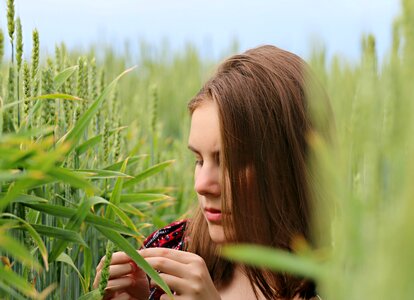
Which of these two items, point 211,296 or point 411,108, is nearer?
point 411,108

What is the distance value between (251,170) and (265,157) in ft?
0.15

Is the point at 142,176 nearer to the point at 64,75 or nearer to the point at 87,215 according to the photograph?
the point at 64,75

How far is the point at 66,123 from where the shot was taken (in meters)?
1.77

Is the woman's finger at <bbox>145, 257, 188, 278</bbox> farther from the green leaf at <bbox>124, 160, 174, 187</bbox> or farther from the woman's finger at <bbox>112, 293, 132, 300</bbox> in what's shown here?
the green leaf at <bbox>124, 160, 174, 187</bbox>

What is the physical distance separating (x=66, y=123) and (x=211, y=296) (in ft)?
1.56

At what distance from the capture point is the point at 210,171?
5.99 ft

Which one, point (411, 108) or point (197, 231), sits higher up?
point (411, 108)

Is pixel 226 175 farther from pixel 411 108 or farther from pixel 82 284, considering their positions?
pixel 411 108

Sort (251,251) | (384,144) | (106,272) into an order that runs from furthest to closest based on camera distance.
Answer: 1. (106,272)
2. (384,144)
3. (251,251)

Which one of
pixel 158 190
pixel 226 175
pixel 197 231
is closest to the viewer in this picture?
pixel 226 175

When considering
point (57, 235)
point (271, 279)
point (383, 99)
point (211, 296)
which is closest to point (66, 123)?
point (57, 235)

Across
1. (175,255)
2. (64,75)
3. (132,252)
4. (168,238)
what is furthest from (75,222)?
(168,238)

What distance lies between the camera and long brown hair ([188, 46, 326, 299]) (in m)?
1.84

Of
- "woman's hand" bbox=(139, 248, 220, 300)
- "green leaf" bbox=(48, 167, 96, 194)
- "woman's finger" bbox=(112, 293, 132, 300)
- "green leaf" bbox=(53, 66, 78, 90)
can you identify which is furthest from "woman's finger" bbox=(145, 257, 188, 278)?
"green leaf" bbox=(53, 66, 78, 90)
